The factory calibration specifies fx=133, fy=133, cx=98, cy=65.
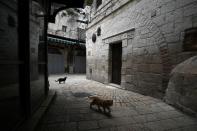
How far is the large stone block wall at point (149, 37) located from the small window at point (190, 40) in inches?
4.1

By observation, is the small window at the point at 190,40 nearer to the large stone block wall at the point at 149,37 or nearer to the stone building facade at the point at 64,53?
the large stone block wall at the point at 149,37

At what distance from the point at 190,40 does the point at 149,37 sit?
4.56ft

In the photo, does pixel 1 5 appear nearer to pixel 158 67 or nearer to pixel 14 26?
pixel 14 26

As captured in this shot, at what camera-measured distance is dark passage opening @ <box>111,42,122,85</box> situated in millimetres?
6965

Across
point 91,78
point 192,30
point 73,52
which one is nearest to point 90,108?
point 192,30

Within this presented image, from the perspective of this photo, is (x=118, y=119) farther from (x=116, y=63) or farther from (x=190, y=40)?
(x=116, y=63)

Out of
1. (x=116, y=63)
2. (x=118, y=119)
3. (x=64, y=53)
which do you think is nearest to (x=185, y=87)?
(x=118, y=119)

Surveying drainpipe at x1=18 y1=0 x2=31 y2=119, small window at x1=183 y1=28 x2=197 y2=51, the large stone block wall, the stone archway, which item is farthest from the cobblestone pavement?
small window at x1=183 y1=28 x2=197 y2=51

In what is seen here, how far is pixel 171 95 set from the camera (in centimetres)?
352

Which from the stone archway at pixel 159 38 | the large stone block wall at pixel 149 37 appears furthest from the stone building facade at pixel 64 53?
the stone archway at pixel 159 38

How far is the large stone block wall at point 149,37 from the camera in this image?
3.68 m

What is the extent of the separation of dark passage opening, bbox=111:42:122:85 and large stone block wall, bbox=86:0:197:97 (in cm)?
29

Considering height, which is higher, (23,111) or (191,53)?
(191,53)

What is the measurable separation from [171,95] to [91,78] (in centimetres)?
638
